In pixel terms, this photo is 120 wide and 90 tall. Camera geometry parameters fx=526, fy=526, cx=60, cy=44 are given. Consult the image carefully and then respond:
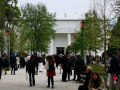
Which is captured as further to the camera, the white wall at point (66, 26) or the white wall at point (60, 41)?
the white wall at point (60, 41)

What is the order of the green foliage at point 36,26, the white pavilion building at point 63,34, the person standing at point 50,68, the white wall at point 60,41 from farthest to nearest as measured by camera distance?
1. the white wall at point 60,41
2. the white pavilion building at point 63,34
3. the green foliage at point 36,26
4. the person standing at point 50,68

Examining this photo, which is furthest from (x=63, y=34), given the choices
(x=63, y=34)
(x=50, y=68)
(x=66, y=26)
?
(x=50, y=68)

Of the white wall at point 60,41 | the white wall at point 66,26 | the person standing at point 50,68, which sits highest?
the white wall at point 66,26

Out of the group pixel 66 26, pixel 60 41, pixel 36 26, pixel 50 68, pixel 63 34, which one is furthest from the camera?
pixel 60 41

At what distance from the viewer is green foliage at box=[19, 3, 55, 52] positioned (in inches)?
3772

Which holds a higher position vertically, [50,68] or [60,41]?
[60,41]

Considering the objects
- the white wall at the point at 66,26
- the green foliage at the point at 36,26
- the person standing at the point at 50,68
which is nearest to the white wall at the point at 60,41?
the white wall at the point at 66,26

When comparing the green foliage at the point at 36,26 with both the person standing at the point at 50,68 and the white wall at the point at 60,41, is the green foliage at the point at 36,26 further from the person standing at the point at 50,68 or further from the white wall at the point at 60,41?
the person standing at the point at 50,68

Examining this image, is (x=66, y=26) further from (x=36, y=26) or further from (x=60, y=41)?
(x=36, y=26)

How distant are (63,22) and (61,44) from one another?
6.99m

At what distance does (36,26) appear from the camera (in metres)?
96.5

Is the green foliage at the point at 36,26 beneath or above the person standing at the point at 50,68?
above

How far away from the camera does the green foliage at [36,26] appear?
3772 inches

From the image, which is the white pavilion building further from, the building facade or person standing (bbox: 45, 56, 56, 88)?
person standing (bbox: 45, 56, 56, 88)
